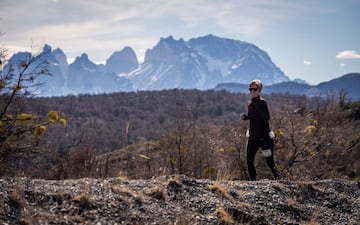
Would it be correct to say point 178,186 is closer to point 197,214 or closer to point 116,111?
point 197,214

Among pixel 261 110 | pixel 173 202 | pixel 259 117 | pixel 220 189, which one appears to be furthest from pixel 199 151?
pixel 173 202

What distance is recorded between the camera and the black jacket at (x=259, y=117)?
27.5ft

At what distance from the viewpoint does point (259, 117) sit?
8414mm

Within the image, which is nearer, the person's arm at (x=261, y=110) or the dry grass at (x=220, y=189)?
the dry grass at (x=220, y=189)

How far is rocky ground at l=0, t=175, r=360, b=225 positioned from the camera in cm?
510

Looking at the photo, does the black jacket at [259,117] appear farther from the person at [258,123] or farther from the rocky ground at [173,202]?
the rocky ground at [173,202]

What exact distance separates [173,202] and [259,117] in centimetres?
303

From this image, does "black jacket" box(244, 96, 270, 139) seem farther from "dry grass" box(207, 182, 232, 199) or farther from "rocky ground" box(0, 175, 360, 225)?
"dry grass" box(207, 182, 232, 199)

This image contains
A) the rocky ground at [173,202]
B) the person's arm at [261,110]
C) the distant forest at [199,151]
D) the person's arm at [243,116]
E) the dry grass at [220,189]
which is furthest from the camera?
the distant forest at [199,151]

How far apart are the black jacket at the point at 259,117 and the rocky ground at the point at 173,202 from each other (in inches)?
41.5

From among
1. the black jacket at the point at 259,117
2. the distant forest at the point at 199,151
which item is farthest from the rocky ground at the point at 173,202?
the distant forest at the point at 199,151

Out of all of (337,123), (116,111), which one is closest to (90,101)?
(116,111)

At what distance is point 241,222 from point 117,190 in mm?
1959

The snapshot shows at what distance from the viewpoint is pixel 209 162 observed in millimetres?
11867
